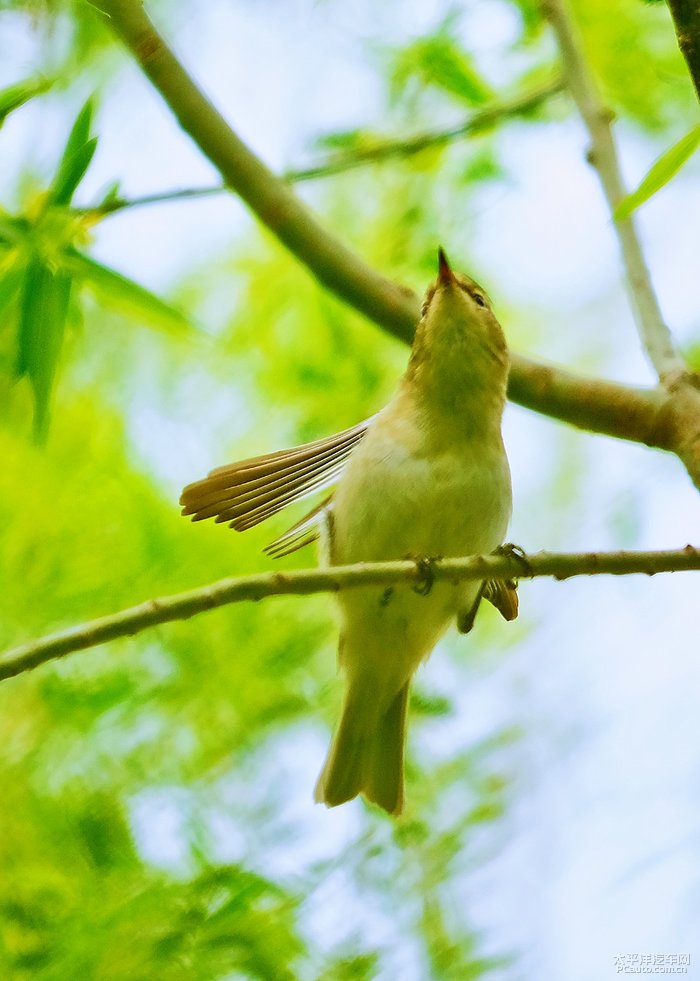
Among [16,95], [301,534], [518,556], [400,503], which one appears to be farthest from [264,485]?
[16,95]

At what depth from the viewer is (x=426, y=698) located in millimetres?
4410

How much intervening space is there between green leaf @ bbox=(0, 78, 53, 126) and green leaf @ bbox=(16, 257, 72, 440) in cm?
39

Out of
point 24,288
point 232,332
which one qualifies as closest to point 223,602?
point 24,288

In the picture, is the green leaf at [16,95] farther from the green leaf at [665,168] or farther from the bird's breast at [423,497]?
the bird's breast at [423,497]

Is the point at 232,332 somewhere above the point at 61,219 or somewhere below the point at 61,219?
above

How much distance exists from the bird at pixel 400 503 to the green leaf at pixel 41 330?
0.66 m

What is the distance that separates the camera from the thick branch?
321 cm

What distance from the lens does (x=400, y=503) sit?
12.1ft

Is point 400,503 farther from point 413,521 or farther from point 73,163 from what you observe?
point 73,163

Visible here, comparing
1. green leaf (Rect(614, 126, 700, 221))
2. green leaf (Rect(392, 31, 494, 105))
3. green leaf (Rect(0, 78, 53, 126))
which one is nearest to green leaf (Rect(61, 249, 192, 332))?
green leaf (Rect(0, 78, 53, 126))

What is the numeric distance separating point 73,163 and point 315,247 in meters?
0.75

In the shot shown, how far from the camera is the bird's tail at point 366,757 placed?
4.11 metres

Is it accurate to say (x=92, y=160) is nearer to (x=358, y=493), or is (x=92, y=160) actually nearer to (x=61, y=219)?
(x=61, y=219)

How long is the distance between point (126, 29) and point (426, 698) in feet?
8.20
